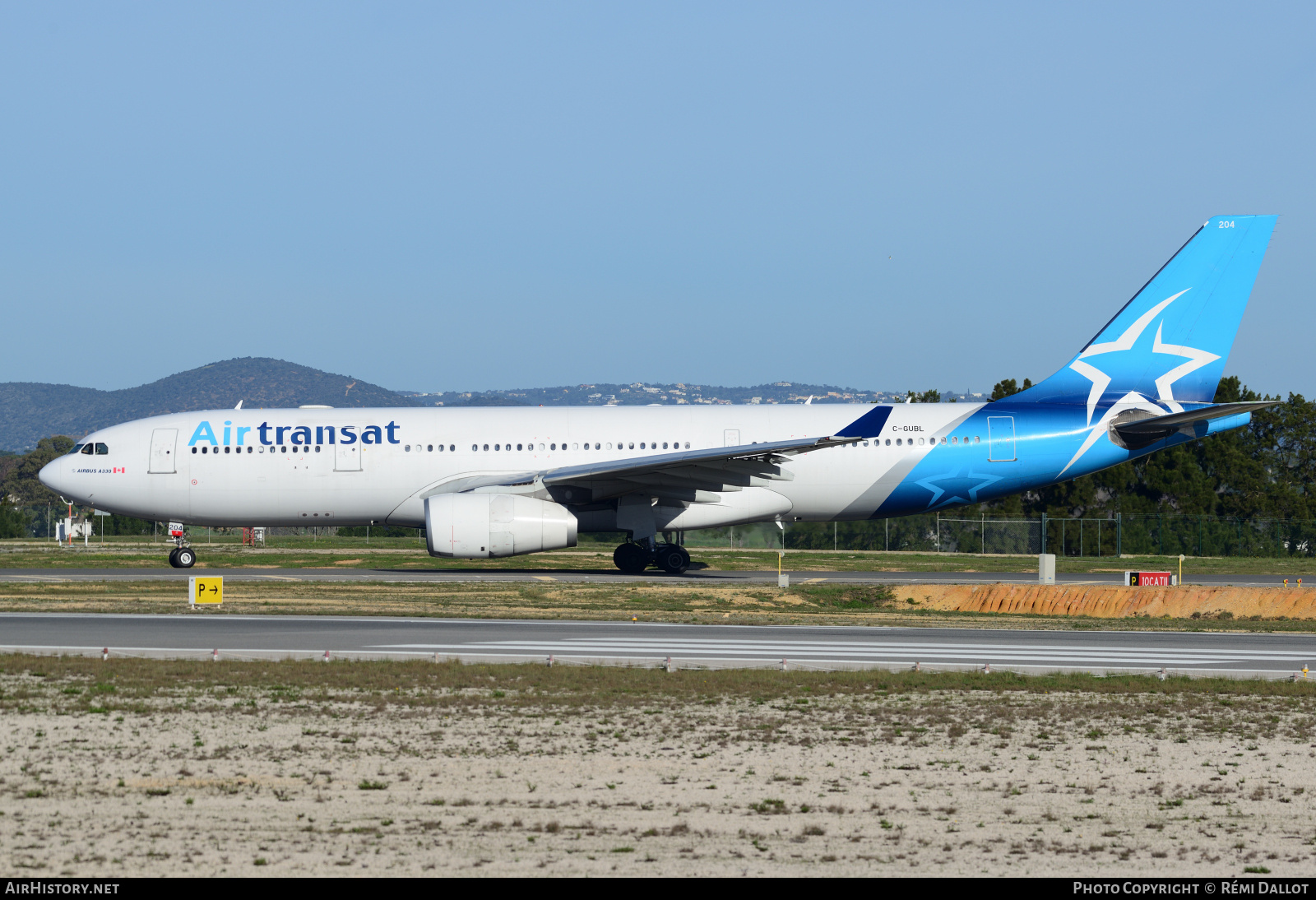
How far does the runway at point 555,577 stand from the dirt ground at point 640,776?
47.5 ft

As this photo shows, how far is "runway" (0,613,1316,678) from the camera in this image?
49.1ft

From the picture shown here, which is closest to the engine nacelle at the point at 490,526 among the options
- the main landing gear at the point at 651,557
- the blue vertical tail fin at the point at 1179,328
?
the main landing gear at the point at 651,557

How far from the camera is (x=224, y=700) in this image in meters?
11.5

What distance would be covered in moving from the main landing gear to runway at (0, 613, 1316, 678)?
10.4m

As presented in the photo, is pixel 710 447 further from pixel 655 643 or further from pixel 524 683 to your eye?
pixel 524 683

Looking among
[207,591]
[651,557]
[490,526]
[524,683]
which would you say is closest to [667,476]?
[651,557]

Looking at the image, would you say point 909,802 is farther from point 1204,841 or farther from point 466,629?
point 466,629

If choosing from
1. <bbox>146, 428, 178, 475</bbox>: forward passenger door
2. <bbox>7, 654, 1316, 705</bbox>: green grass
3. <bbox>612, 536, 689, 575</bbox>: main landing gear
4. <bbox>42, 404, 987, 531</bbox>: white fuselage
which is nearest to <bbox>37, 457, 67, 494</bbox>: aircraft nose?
<bbox>42, 404, 987, 531</bbox>: white fuselage

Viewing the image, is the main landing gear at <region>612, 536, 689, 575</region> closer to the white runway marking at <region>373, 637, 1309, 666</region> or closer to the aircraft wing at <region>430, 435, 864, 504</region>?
the aircraft wing at <region>430, 435, 864, 504</region>

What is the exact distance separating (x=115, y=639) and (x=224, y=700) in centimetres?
582

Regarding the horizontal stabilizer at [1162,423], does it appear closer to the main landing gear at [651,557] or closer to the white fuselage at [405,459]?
the white fuselage at [405,459]

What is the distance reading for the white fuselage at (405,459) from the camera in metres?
29.7

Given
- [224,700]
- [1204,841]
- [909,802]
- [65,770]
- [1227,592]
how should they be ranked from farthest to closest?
[1227,592] < [224,700] < [65,770] < [909,802] < [1204,841]
